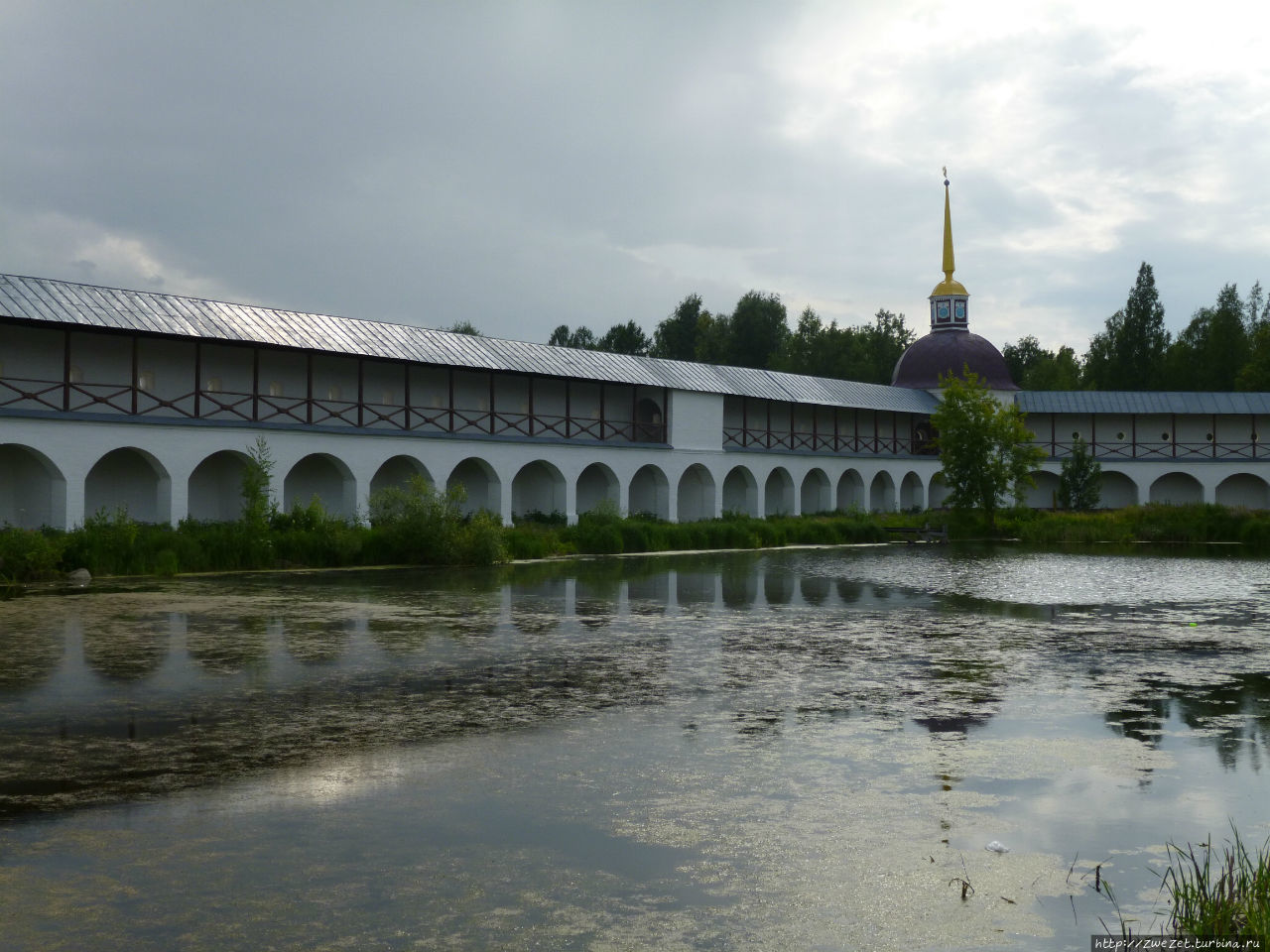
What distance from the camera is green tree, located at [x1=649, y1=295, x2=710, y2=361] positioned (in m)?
77.8

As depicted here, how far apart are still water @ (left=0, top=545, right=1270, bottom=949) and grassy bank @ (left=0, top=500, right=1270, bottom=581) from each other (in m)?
6.67

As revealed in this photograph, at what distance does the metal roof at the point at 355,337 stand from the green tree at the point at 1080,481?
9.00m

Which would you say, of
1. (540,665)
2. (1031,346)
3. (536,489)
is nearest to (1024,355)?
(1031,346)

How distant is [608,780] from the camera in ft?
19.4

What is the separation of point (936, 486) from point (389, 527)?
30.5 meters

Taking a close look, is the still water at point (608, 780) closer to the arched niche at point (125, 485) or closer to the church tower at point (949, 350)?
the arched niche at point (125, 485)

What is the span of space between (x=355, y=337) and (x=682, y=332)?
169 ft

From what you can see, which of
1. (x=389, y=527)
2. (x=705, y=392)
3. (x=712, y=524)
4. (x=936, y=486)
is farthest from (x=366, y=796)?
(x=936, y=486)

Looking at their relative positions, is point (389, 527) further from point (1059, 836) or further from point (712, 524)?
point (1059, 836)

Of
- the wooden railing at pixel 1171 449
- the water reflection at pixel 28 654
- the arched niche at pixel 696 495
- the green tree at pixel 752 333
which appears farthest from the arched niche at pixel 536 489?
the green tree at pixel 752 333

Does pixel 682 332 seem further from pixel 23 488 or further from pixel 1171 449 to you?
pixel 23 488

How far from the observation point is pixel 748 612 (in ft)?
47.1

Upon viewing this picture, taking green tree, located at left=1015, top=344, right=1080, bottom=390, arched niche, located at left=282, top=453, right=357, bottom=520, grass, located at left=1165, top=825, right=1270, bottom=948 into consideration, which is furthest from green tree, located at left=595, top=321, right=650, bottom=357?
grass, located at left=1165, top=825, right=1270, bottom=948

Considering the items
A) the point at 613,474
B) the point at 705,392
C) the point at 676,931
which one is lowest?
the point at 676,931
